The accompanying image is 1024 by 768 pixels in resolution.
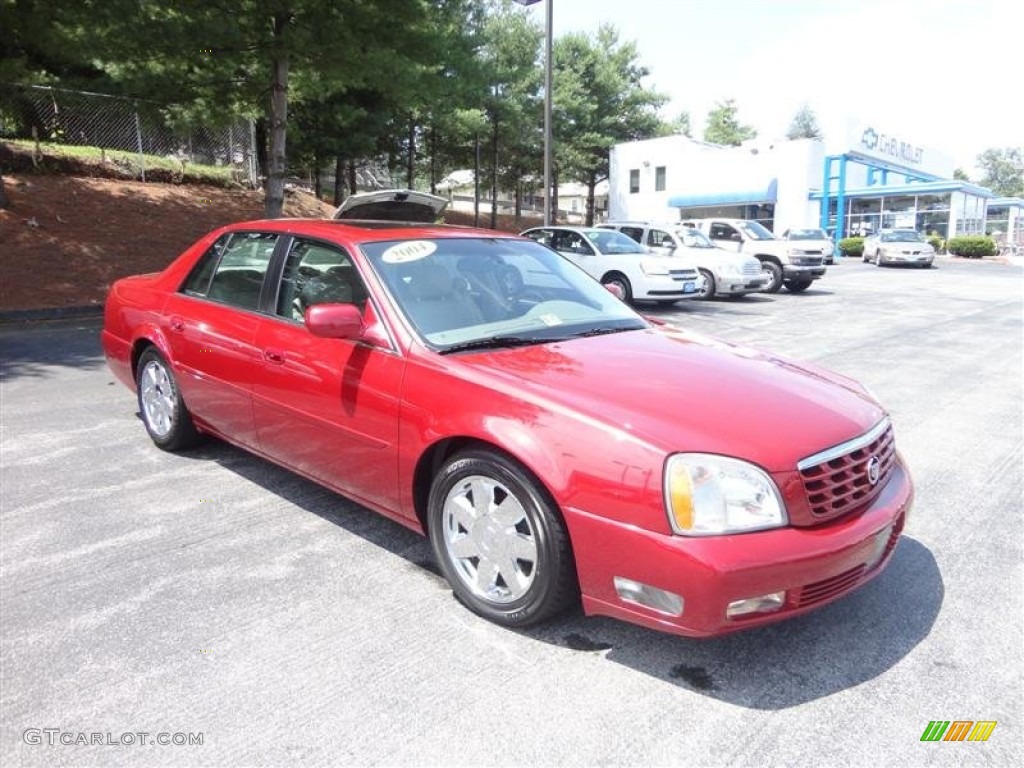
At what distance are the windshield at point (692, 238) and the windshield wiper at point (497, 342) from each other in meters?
13.7

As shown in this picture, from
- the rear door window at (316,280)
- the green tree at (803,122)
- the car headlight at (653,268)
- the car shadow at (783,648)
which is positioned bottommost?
the car shadow at (783,648)

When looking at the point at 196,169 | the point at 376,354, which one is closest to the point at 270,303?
the point at 376,354

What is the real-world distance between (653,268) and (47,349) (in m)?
9.36

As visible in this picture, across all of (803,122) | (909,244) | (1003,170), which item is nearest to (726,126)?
(803,122)

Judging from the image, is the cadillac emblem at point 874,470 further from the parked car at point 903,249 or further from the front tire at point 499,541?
the parked car at point 903,249

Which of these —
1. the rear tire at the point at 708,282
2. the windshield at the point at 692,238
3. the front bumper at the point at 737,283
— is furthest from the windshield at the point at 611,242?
the windshield at the point at 692,238

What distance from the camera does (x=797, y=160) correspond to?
37.2m

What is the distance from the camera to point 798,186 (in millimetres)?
37469

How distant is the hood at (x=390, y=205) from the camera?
8.88m

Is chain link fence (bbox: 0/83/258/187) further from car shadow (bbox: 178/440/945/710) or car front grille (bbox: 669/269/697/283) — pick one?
car shadow (bbox: 178/440/945/710)

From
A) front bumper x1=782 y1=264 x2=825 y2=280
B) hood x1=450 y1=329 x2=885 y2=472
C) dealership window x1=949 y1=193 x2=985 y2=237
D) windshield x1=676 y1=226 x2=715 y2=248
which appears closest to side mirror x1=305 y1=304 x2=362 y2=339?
hood x1=450 y1=329 x2=885 y2=472

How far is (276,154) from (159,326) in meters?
9.66

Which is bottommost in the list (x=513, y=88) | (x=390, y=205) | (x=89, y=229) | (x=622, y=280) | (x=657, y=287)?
(x=657, y=287)

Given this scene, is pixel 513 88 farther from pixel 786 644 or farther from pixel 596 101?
pixel 786 644
